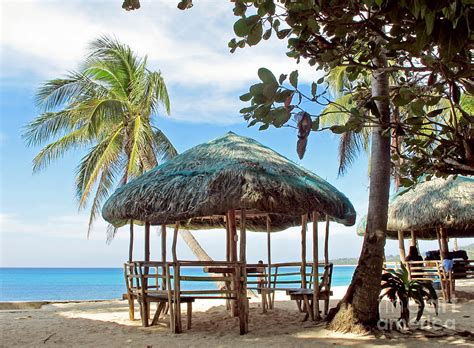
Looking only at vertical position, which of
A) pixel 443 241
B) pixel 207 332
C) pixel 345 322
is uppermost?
pixel 443 241

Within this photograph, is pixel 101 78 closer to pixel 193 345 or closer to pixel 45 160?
pixel 45 160

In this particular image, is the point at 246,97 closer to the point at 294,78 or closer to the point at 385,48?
the point at 294,78

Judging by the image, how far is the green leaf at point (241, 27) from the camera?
184 cm

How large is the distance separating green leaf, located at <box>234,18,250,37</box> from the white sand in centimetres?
408

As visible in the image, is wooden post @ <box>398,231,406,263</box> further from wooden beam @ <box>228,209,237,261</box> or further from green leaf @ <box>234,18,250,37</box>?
green leaf @ <box>234,18,250,37</box>

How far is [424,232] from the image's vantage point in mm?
14992

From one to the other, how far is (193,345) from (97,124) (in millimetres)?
7682

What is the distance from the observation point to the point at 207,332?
6.32 metres

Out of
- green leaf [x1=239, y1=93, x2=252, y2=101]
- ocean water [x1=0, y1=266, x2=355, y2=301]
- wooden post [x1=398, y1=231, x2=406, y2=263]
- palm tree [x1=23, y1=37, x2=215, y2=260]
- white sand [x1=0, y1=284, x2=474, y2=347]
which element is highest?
palm tree [x1=23, y1=37, x2=215, y2=260]

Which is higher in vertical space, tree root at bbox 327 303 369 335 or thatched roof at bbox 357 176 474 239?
thatched roof at bbox 357 176 474 239

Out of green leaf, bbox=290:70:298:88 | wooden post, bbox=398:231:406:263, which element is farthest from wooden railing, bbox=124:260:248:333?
wooden post, bbox=398:231:406:263

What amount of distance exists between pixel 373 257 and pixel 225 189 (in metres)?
1.88

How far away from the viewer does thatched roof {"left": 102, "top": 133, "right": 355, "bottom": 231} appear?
634 cm

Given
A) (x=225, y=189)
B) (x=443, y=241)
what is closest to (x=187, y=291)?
(x=225, y=189)
